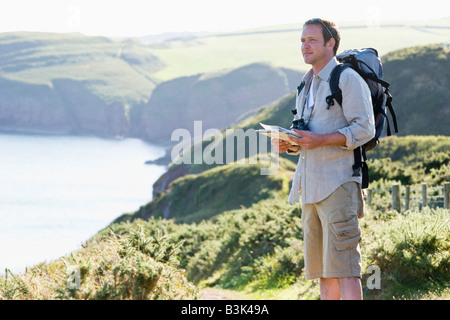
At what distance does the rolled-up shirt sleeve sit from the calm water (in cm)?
3280

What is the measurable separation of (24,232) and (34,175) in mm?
68639

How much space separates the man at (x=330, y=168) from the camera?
402 centimetres

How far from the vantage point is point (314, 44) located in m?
4.32

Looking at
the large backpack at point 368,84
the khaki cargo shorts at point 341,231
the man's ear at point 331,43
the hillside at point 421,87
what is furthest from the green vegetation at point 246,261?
the hillside at point 421,87

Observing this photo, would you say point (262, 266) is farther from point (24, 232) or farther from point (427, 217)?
point (24, 232)

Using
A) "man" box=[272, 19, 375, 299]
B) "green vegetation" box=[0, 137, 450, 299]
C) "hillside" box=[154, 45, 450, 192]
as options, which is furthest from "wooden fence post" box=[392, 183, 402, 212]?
"hillside" box=[154, 45, 450, 192]

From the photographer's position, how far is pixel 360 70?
428 centimetres

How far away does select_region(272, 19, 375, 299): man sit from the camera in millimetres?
4023

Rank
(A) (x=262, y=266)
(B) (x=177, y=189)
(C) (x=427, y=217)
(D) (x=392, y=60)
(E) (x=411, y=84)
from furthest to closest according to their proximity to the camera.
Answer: (D) (x=392, y=60)
(E) (x=411, y=84)
(B) (x=177, y=189)
(A) (x=262, y=266)
(C) (x=427, y=217)

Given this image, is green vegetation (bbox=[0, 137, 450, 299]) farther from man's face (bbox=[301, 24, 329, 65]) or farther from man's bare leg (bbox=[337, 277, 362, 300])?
man's face (bbox=[301, 24, 329, 65])

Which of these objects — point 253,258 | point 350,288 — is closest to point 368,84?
point 350,288
